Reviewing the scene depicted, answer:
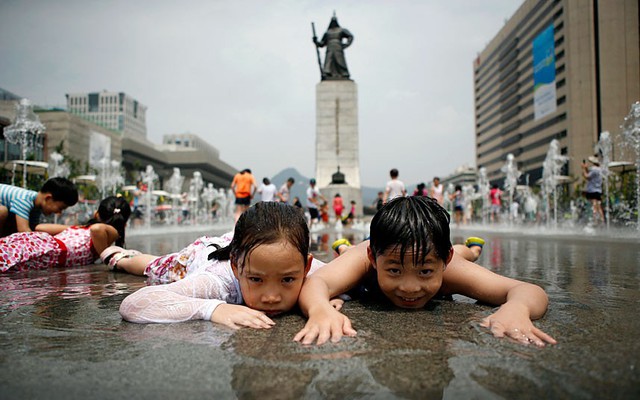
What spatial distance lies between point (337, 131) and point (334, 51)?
402cm

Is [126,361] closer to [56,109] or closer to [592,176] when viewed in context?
[592,176]

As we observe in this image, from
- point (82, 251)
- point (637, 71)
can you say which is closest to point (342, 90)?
point (82, 251)

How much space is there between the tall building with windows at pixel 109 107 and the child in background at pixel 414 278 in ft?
362

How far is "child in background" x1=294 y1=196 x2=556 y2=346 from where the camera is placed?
62.4 inches

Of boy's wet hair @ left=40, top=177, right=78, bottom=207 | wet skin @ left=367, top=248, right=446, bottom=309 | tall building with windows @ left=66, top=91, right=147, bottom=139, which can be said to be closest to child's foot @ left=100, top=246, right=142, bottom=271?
boy's wet hair @ left=40, top=177, right=78, bottom=207

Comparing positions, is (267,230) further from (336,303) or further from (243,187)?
(243,187)

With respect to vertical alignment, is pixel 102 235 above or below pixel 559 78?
below

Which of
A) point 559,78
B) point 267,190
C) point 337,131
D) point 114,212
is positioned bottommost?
point 114,212

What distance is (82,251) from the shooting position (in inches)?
165

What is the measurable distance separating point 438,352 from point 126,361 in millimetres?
870

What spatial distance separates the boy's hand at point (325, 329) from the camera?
4.84 ft

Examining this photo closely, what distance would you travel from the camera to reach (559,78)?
58.5 meters

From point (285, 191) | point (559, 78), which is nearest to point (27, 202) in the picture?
point (285, 191)

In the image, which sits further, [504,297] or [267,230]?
[504,297]
